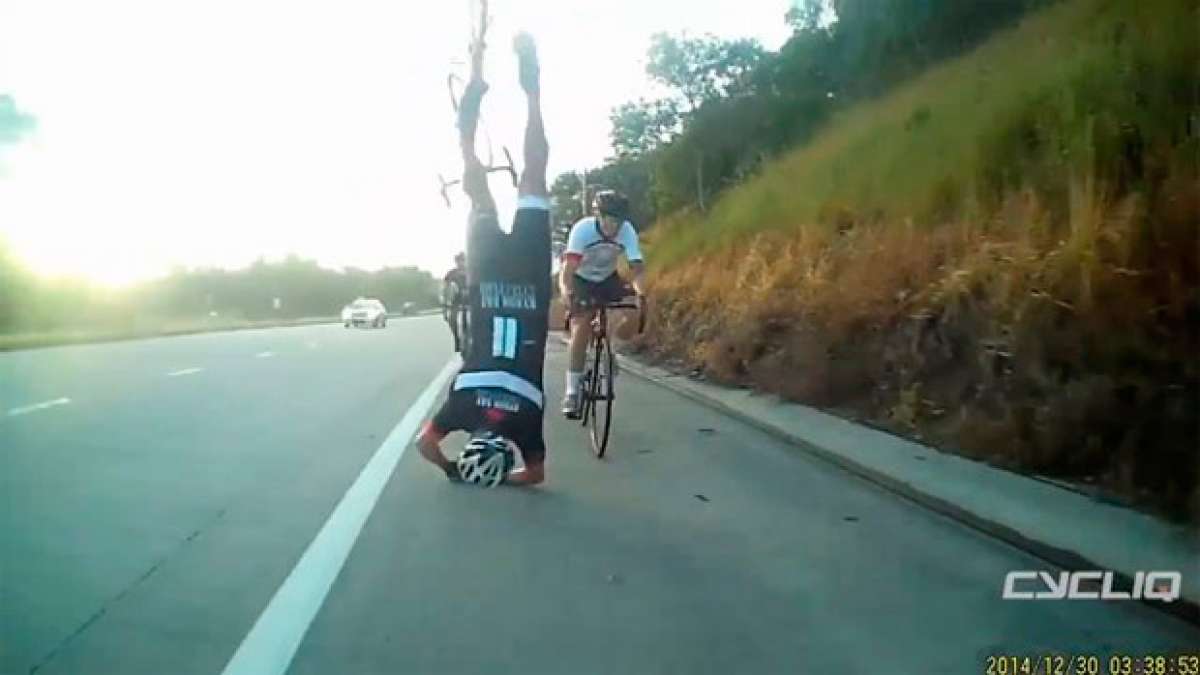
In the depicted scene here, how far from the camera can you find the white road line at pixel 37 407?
1303cm

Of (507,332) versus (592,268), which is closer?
(507,332)

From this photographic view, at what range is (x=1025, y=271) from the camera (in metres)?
8.77

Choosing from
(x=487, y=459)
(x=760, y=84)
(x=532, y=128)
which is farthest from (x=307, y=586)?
(x=760, y=84)

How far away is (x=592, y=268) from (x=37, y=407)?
272 inches

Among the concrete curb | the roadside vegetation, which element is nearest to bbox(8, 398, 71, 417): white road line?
the concrete curb

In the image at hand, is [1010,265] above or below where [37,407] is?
above

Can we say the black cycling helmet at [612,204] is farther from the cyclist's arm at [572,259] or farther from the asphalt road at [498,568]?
the asphalt road at [498,568]

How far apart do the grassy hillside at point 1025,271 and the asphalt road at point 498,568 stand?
115 centimetres

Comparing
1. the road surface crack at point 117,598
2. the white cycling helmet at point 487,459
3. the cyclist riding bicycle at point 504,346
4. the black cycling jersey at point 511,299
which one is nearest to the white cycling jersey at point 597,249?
the cyclist riding bicycle at point 504,346

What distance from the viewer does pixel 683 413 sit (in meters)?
13.4

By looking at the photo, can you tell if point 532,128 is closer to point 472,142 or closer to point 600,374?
point 472,142

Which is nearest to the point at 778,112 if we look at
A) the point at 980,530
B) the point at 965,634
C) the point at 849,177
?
the point at 849,177

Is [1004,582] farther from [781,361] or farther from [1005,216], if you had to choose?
[781,361]

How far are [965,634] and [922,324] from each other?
5.90 meters
